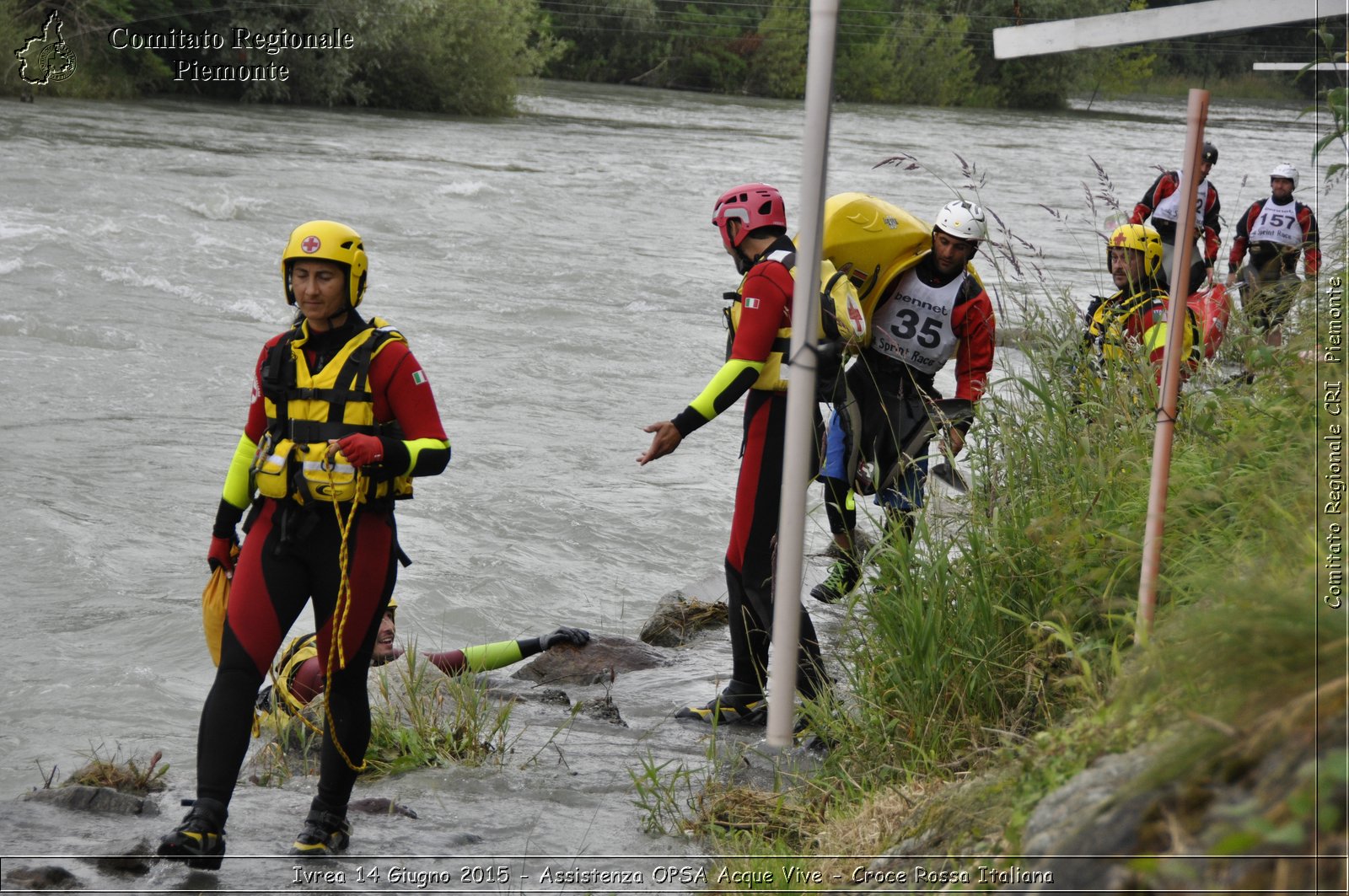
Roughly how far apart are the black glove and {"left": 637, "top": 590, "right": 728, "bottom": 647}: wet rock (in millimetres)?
557

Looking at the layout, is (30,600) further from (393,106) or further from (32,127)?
(393,106)

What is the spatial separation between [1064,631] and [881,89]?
58373 mm

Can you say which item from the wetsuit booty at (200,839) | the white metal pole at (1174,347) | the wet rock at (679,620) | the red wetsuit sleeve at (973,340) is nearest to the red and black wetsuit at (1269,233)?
the red wetsuit sleeve at (973,340)

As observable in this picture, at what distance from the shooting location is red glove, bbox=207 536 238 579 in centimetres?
454

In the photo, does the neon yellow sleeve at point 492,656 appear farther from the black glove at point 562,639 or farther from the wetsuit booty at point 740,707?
the wetsuit booty at point 740,707

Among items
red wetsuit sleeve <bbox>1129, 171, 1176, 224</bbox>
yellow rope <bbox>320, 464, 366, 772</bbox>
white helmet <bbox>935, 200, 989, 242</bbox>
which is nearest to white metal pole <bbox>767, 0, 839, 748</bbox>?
yellow rope <bbox>320, 464, 366, 772</bbox>

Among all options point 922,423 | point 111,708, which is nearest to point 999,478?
point 922,423

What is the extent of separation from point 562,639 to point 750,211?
2407 mm

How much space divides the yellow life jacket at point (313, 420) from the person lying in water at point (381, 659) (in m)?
1.11

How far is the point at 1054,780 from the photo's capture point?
10.1 feet

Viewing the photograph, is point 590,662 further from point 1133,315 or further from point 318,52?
point 318,52

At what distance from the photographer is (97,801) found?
Result: 4.73 metres

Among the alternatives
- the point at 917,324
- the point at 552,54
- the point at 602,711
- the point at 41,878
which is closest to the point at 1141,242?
the point at 917,324

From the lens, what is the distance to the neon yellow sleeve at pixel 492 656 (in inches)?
265
